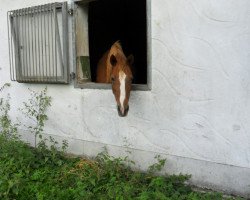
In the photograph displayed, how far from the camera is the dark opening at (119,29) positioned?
7835 millimetres

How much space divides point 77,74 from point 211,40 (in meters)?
2.40

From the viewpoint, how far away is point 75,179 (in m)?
4.81

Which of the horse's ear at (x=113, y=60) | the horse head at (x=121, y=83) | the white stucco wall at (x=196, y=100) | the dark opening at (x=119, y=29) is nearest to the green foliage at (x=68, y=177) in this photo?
the white stucco wall at (x=196, y=100)

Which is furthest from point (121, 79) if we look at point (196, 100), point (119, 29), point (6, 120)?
point (119, 29)

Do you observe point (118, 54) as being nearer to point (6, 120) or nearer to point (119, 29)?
point (6, 120)

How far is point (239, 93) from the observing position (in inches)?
154

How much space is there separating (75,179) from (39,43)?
2592 millimetres

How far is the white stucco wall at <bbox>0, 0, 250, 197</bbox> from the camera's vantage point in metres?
3.93

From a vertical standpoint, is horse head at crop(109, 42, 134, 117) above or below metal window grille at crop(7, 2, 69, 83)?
below

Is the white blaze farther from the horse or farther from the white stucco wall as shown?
the white stucco wall

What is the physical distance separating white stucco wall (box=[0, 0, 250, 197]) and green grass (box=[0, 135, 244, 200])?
0.29 meters

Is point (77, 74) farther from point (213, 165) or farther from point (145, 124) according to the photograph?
→ point (213, 165)

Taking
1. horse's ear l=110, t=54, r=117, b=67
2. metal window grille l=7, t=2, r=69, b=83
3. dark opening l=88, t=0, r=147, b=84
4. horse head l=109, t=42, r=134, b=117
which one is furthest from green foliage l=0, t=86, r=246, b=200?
dark opening l=88, t=0, r=147, b=84

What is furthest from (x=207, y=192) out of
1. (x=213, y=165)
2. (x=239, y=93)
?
(x=239, y=93)
